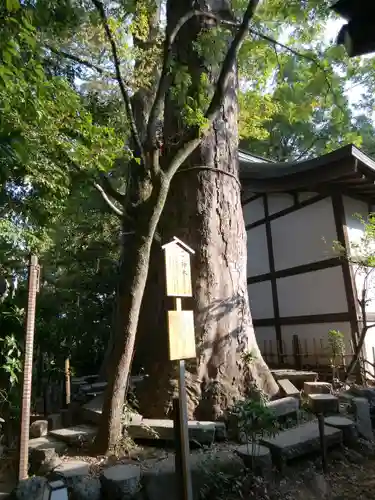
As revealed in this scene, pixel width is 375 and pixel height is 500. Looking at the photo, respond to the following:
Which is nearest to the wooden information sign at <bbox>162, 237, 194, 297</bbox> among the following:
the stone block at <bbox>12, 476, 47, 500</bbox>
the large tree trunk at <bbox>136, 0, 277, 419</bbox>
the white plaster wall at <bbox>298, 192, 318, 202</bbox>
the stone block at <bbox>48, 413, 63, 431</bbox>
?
the large tree trunk at <bbox>136, 0, 277, 419</bbox>

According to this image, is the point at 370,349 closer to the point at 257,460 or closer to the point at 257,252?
the point at 257,252

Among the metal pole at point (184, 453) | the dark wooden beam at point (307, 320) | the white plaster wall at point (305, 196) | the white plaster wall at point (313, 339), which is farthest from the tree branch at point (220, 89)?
the white plaster wall at point (313, 339)

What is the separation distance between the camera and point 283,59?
7426 mm

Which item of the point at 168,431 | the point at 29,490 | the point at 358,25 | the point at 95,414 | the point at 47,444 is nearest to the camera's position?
the point at 358,25

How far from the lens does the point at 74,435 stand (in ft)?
14.9

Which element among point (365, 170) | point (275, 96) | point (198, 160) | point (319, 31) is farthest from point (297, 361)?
point (319, 31)

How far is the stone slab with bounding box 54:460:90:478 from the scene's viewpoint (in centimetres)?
361

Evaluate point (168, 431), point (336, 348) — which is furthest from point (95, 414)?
point (336, 348)

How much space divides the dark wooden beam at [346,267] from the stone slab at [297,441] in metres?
3.77

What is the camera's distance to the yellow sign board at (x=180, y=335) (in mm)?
3377

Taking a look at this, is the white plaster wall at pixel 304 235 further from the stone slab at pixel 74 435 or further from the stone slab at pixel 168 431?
the stone slab at pixel 74 435

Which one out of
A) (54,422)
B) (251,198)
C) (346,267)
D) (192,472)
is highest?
(251,198)

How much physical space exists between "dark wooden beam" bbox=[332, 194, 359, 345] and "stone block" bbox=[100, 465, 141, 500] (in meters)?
6.06

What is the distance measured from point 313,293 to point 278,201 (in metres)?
2.75
